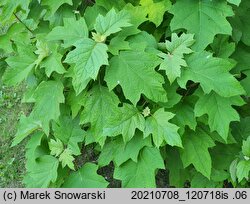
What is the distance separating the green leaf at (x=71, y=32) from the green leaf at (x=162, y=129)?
644 millimetres

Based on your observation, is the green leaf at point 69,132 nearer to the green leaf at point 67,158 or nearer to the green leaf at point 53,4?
the green leaf at point 67,158

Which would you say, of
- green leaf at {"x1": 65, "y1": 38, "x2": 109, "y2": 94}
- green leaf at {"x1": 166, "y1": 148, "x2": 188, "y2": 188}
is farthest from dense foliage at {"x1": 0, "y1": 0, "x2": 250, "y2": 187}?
green leaf at {"x1": 166, "y1": 148, "x2": 188, "y2": 188}

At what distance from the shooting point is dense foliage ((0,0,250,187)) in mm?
2223

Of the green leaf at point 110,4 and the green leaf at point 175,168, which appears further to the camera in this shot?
the green leaf at point 175,168

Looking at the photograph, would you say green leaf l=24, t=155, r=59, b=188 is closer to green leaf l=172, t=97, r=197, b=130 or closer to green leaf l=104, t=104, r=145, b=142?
green leaf l=104, t=104, r=145, b=142

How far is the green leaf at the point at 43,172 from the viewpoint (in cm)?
262

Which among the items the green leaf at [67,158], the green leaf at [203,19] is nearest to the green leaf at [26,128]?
the green leaf at [67,158]

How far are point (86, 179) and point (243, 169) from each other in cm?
105

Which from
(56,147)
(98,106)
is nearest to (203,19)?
(98,106)

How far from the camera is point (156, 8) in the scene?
2.35 metres

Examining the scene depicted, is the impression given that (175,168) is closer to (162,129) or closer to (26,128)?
(162,129)

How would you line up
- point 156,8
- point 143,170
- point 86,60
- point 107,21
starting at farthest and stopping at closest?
1. point 143,170
2. point 156,8
3. point 107,21
4. point 86,60

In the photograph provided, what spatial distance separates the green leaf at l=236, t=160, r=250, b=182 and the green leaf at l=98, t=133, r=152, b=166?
62 centimetres

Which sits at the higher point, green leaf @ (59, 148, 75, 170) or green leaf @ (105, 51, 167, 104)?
green leaf @ (105, 51, 167, 104)
